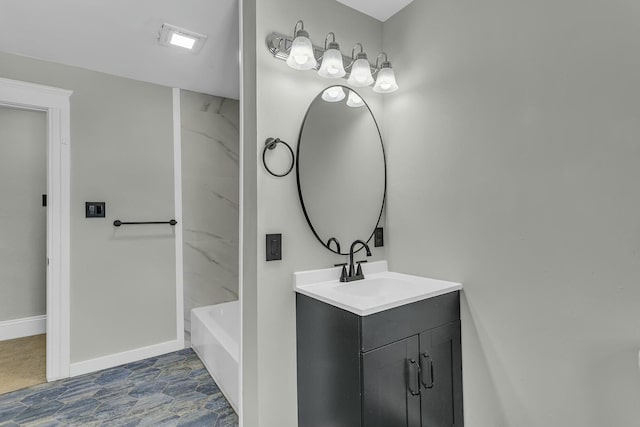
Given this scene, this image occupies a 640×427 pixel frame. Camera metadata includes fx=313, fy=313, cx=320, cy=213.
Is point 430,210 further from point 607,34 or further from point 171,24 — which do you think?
point 171,24

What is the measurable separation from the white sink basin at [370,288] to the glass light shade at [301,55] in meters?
0.97

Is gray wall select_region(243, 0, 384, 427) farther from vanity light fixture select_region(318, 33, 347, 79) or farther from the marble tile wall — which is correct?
the marble tile wall

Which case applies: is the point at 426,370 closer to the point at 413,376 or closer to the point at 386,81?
the point at 413,376

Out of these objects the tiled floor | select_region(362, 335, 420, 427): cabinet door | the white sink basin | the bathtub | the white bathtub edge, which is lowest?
the tiled floor

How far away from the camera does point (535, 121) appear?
4.09 ft

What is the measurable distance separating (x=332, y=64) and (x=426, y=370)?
56.4 inches

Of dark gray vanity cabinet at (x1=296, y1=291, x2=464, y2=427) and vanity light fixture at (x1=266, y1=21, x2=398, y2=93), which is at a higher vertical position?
vanity light fixture at (x1=266, y1=21, x2=398, y2=93)

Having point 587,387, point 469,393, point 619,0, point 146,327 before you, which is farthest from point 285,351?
point 619,0

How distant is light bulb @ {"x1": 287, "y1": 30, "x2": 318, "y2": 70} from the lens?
1.39m

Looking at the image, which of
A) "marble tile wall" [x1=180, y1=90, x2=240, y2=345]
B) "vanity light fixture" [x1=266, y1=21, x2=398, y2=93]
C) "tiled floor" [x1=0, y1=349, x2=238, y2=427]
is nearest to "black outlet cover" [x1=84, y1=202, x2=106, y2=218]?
"marble tile wall" [x1=180, y1=90, x2=240, y2=345]

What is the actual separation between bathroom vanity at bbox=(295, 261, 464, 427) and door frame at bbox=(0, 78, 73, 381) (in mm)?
1862

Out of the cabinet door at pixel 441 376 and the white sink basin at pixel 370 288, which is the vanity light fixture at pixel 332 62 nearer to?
the white sink basin at pixel 370 288

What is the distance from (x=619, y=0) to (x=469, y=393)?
1.64m

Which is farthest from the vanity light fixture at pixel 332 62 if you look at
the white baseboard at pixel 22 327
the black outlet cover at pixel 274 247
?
the white baseboard at pixel 22 327
